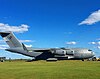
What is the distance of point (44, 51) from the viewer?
76.9m

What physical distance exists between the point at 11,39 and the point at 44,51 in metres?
11.4

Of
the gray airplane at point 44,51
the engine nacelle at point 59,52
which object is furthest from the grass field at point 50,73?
the engine nacelle at point 59,52

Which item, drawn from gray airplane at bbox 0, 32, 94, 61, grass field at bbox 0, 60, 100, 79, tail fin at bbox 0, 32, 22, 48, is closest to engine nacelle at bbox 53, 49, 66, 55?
gray airplane at bbox 0, 32, 94, 61

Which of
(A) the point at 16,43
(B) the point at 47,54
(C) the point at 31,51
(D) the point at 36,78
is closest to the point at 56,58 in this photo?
(B) the point at 47,54

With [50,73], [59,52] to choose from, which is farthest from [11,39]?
[50,73]

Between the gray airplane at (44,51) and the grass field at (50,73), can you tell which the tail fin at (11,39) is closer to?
the gray airplane at (44,51)

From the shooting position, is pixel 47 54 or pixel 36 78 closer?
pixel 36 78

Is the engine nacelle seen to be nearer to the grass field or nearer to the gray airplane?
the gray airplane

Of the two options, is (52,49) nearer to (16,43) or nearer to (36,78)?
(16,43)

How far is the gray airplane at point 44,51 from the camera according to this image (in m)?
74.7

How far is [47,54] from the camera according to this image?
7769 centimetres

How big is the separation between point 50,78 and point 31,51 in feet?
189

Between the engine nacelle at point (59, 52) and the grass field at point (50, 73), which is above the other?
the engine nacelle at point (59, 52)

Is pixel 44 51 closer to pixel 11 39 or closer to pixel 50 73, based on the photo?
pixel 11 39
